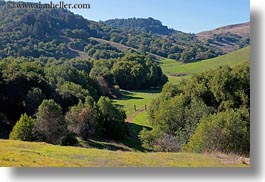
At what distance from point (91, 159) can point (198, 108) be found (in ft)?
29.6

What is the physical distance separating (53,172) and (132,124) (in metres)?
13.8

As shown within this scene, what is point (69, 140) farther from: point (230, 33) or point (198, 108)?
point (230, 33)

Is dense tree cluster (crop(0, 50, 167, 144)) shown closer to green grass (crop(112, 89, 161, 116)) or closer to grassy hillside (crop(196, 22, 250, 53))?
green grass (crop(112, 89, 161, 116))

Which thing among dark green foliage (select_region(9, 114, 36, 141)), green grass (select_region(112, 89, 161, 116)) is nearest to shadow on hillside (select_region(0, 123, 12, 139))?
dark green foliage (select_region(9, 114, 36, 141))

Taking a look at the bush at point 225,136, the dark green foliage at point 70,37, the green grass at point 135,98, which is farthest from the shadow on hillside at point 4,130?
the bush at point 225,136

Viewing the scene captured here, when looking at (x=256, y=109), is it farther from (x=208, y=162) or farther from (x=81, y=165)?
(x=81, y=165)

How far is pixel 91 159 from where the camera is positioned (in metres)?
6.58

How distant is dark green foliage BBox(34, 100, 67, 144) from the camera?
1320cm

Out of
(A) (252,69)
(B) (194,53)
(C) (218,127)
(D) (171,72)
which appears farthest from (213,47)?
(A) (252,69)

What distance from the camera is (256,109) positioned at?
6.58 metres

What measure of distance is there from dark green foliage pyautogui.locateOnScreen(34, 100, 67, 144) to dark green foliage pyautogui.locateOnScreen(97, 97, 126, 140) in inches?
149

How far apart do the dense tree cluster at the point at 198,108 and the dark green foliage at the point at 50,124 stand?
3.54 m

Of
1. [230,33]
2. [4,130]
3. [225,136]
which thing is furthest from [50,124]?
[230,33]

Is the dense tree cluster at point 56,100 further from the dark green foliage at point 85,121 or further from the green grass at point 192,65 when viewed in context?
the green grass at point 192,65
